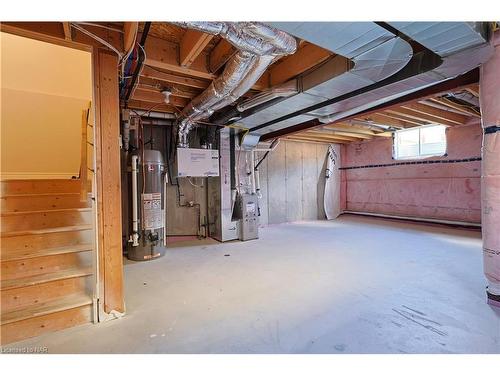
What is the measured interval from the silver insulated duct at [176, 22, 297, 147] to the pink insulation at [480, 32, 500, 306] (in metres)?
1.56

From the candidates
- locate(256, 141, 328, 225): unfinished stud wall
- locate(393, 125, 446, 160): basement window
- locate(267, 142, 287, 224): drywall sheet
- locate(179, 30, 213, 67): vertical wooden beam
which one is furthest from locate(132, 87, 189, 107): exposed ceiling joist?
locate(393, 125, 446, 160): basement window

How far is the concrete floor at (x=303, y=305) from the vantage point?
4.97 feet

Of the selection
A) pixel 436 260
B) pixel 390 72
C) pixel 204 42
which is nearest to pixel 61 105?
pixel 204 42

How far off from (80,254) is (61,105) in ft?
8.46

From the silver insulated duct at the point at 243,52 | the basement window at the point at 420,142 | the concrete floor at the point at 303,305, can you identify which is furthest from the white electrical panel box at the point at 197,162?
the basement window at the point at 420,142

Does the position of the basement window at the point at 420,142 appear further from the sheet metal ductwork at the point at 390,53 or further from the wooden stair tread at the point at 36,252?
the wooden stair tread at the point at 36,252

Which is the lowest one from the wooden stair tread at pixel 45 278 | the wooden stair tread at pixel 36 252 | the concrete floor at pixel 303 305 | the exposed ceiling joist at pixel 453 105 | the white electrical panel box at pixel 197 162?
the concrete floor at pixel 303 305

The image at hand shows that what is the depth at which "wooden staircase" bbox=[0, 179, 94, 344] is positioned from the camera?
1660 mm

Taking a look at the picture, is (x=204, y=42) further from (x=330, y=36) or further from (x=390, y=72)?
(x=390, y=72)

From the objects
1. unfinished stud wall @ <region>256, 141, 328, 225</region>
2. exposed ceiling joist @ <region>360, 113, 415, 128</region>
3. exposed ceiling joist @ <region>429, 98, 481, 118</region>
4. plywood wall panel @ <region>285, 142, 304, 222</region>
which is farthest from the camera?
plywood wall panel @ <region>285, 142, 304, 222</region>

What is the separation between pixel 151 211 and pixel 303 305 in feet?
7.66

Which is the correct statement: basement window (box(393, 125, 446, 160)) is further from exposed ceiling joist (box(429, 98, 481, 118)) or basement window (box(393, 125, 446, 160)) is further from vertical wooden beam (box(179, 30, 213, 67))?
vertical wooden beam (box(179, 30, 213, 67))

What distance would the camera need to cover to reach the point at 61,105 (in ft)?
11.6
